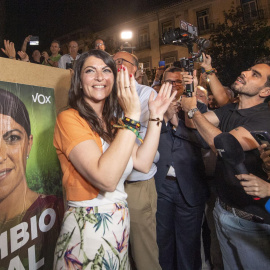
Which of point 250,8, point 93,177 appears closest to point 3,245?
point 93,177

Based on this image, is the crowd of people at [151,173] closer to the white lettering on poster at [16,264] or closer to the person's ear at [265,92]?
the person's ear at [265,92]

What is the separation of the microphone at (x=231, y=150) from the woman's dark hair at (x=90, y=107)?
630 millimetres

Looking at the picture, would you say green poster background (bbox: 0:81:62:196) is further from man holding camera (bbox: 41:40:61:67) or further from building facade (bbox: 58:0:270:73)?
building facade (bbox: 58:0:270:73)

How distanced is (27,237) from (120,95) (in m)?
1.14

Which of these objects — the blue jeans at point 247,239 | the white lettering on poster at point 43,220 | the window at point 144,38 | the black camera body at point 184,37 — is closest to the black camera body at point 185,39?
the black camera body at point 184,37

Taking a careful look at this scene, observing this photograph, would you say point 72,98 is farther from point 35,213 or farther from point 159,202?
point 159,202

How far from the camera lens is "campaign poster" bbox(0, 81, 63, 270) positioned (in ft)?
4.95

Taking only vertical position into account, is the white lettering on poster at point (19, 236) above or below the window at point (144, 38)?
below

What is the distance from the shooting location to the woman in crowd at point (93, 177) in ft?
3.83

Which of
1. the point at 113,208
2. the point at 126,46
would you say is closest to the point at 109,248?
the point at 113,208

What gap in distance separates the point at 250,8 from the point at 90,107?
843 inches

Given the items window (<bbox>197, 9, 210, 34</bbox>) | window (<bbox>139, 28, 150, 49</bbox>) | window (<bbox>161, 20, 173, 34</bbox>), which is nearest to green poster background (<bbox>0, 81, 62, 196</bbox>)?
window (<bbox>197, 9, 210, 34</bbox>)

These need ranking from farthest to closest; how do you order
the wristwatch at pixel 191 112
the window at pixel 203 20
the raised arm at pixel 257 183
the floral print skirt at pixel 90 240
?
the window at pixel 203 20 → the wristwatch at pixel 191 112 → the raised arm at pixel 257 183 → the floral print skirt at pixel 90 240

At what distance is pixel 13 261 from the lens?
1.50 m
